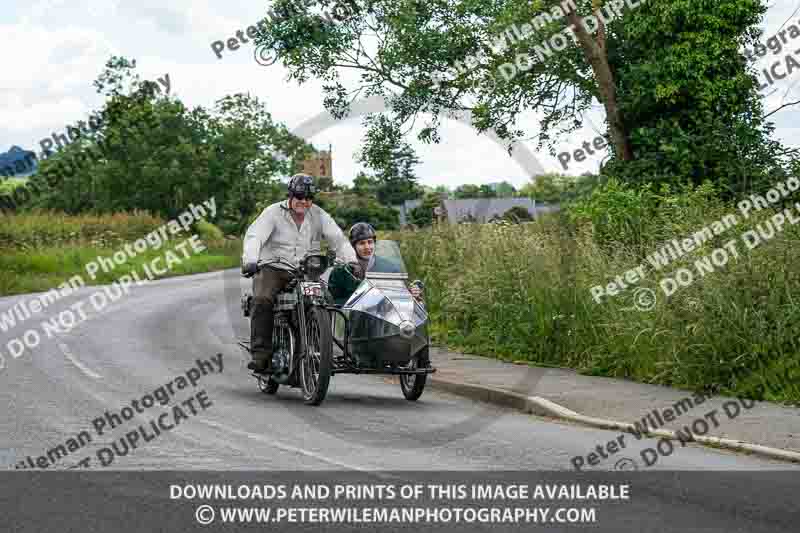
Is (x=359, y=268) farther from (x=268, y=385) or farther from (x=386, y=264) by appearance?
(x=268, y=385)

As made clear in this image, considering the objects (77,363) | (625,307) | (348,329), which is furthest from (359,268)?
(77,363)

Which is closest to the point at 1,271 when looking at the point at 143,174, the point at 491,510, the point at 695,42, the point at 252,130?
the point at 695,42

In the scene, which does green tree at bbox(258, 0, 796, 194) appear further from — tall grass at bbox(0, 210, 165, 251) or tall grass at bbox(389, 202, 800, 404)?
tall grass at bbox(0, 210, 165, 251)

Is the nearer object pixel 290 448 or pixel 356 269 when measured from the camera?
pixel 290 448

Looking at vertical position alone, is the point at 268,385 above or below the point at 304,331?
below

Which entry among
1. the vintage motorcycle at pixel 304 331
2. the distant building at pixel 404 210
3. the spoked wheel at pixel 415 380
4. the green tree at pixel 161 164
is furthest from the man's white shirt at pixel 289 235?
the green tree at pixel 161 164

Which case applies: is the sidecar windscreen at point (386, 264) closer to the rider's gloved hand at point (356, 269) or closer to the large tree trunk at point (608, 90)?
the rider's gloved hand at point (356, 269)

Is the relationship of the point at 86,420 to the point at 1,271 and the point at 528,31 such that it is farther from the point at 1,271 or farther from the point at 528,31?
A: the point at 1,271

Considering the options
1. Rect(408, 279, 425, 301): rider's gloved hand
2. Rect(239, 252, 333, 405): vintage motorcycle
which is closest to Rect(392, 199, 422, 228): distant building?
Rect(239, 252, 333, 405): vintage motorcycle

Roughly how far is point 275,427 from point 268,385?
9.16 ft

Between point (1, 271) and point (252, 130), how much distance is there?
52348 mm

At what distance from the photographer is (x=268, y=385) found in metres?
13.5

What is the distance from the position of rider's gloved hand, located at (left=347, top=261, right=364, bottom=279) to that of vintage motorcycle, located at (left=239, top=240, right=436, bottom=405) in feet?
0.55

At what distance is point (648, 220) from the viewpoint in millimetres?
18422
